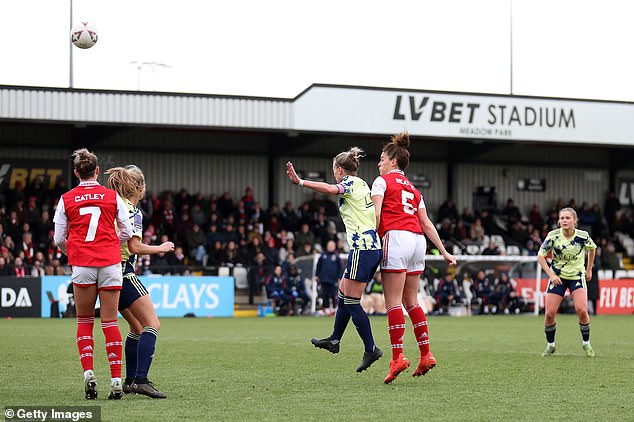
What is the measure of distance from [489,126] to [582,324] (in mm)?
19540

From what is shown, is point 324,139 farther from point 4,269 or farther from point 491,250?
point 4,269

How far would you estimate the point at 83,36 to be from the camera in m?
23.6

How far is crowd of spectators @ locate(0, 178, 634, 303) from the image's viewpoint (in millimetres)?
28703

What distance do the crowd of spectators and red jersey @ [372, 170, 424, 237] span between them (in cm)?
1724

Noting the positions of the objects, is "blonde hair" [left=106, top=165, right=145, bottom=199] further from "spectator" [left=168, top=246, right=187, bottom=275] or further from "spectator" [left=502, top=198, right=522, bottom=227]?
"spectator" [left=502, top=198, right=522, bottom=227]

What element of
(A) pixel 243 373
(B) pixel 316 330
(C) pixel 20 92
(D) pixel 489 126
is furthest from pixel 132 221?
(D) pixel 489 126

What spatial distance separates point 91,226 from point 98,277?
409 millimetres

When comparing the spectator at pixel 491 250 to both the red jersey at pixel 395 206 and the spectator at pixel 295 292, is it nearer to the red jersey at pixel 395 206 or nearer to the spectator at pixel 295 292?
the spectator at pixel 295 292

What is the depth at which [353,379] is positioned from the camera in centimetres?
1052

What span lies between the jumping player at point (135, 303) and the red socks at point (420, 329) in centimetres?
266

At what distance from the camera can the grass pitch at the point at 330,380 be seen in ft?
26.4

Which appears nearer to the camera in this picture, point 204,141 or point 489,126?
point 489,126

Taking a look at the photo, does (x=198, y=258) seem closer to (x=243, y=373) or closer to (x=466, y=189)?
(x=466, y=189)

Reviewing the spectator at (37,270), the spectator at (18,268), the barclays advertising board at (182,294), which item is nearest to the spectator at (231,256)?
the barclays advertising board at (182,294)
